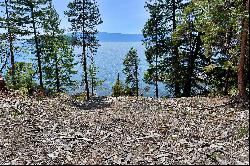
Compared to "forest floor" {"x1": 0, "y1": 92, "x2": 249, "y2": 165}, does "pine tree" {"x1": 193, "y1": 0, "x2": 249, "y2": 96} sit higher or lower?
higher

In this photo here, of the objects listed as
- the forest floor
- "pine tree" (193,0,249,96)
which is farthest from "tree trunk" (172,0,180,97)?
the forest floor

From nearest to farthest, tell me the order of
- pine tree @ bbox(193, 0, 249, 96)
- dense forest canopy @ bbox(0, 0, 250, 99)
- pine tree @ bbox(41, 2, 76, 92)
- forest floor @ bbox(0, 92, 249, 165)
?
forest floor @ bbox(0, 92, 249, 165)
pine tree @ bbox(193, 0, 249, 96)
dense forest canopy @ bbox(0, 0, 250, 99)
pine tree @ bbox(41, 2, 76, 92)

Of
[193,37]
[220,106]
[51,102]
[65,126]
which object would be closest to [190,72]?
[193,37]

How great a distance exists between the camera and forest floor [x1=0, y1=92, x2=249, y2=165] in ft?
35.0

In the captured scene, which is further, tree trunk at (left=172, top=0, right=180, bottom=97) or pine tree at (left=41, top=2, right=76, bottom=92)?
pine tree at (left=41, top=2, right=76, bottom=92)

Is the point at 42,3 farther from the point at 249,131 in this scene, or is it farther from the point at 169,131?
the point at 249,131

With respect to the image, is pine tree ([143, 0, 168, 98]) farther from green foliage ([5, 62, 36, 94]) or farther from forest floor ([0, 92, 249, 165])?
forest floor ([0, 92, 249, 165])

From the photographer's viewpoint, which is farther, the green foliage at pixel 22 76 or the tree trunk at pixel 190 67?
the green foliage at pixel 22 76

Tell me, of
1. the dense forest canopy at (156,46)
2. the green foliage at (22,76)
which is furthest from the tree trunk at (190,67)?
the green foliage at (22,76)

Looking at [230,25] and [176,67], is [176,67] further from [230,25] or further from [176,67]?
[230,25]

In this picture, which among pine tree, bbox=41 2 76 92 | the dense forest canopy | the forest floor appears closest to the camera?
the forest floor

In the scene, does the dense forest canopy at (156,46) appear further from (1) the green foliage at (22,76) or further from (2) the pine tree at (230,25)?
(2) the pine tree at (230,25)

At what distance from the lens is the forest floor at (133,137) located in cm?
1068

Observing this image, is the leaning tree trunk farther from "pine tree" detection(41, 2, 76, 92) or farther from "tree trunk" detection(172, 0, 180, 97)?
"pine tree" detection(41, 2, 76, 92)
